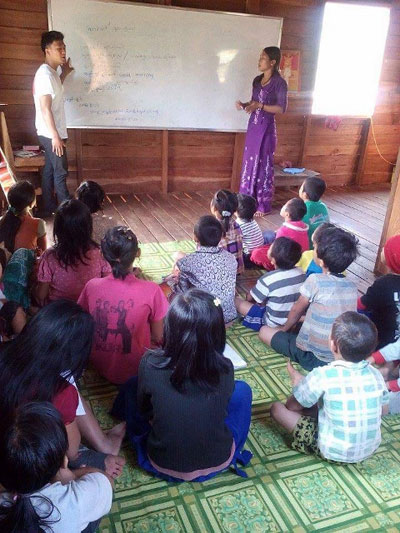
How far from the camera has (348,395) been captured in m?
1.61

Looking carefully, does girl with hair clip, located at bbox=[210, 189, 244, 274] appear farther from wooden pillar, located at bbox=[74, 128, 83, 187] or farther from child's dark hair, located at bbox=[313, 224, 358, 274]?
wooden pillar, located at bbox=[74, 128, 83, 187]

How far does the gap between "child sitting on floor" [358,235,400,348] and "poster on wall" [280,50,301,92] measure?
127 inches

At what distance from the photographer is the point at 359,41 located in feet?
17.2

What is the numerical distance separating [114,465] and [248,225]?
1.98 m

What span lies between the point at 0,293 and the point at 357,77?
4784 millimetres

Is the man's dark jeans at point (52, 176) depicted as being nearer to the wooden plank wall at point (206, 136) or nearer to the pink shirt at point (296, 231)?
the wooden plank wall at point (206, 136)

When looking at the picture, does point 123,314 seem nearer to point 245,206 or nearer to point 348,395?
point 348,395

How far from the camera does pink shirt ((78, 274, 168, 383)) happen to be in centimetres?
191

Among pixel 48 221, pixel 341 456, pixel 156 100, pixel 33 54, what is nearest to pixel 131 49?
pixel 156 100

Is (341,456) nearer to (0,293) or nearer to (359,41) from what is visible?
(0,293)

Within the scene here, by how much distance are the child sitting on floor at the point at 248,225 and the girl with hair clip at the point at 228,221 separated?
0.14 meters

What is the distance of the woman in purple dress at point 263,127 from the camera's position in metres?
4.22

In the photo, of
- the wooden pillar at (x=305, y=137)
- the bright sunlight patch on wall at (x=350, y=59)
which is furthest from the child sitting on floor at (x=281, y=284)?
the bright sunlight patch on wall at (x=350, y=59)

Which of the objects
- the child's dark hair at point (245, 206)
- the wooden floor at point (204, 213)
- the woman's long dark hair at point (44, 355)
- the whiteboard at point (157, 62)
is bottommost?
the wooden floor at point (204, 213)
